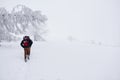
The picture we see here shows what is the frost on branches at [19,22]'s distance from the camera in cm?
1666

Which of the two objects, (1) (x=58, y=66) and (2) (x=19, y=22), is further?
(2) (x=19, y=22)

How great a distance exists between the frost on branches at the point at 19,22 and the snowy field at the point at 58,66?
7.16 ft

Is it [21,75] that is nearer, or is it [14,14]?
[21,75]

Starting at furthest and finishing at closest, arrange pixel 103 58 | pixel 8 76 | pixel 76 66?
pixel 103 58 < pixel 76 66 < pixel 8 76

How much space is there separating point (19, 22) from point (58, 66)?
265 inches

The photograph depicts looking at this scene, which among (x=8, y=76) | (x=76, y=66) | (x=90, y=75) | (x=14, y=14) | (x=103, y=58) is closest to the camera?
(x=8, y=76)

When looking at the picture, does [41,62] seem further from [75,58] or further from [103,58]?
[103,58]

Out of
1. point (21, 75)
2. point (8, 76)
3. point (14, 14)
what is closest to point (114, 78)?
point (21, 75)

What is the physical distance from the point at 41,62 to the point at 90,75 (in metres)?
3.99

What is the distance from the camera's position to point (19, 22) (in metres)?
17.1

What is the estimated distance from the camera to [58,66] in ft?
43.6

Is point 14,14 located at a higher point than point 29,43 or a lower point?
higher

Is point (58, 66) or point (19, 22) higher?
point (19, 22)

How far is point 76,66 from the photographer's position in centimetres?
1359
